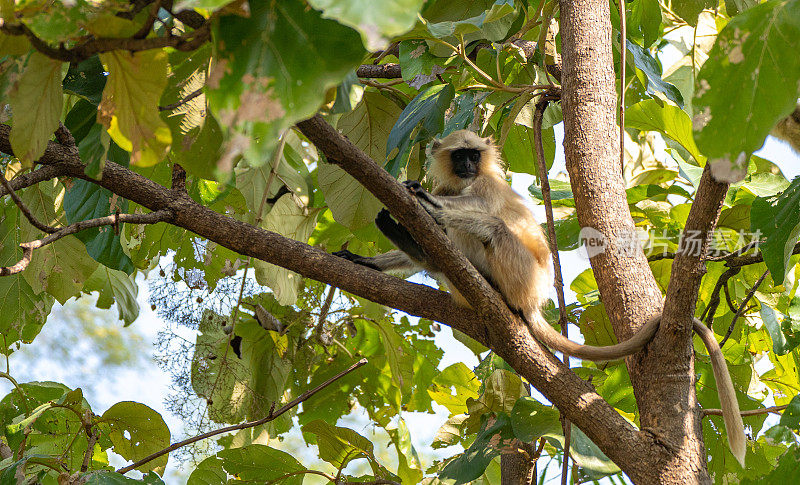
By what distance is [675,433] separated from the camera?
175 centimetres

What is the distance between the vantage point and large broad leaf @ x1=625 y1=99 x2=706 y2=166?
250cm

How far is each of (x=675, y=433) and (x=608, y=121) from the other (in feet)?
3.23

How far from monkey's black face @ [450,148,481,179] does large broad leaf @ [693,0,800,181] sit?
8.52ft

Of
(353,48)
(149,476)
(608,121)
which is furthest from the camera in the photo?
(608,121)

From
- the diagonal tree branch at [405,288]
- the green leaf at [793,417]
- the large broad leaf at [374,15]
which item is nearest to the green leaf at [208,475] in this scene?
the diagonal tree branch at [405,288]

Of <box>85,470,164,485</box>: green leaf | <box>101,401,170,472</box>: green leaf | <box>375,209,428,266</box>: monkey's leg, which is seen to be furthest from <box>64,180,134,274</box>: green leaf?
<box>375,209,428,266</box>: monkey's leg

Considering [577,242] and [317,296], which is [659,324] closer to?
[577,242]

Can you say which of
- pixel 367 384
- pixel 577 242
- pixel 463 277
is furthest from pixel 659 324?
pixel 367 384

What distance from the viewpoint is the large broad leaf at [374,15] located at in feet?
1.99

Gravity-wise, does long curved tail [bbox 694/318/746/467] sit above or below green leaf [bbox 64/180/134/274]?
below

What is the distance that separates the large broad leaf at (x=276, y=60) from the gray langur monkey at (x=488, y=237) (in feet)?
4.63

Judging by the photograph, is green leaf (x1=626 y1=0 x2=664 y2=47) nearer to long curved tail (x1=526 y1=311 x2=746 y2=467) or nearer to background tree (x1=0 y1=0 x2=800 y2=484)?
background tree (x1=0 y1=0 x2=800 y2=484)

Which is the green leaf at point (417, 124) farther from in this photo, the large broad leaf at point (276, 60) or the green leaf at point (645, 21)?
the large broad leaf at point (276, 60)

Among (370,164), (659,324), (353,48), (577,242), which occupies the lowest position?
(353,48)
